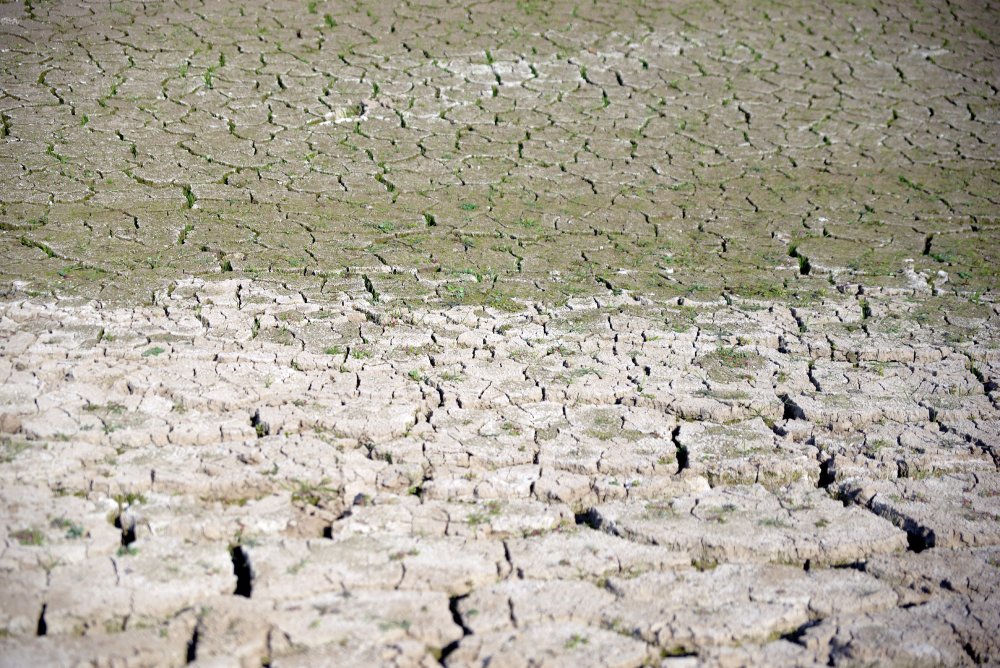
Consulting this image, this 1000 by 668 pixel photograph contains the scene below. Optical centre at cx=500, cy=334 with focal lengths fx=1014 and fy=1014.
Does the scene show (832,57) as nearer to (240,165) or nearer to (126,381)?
(240,165)

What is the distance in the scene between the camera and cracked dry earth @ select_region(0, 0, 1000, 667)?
2627 millimetres

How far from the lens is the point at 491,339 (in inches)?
159

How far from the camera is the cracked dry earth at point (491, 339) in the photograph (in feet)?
8.62

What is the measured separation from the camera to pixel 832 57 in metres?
7.43

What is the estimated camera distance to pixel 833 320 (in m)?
4.41

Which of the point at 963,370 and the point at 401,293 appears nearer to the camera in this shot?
the point at 963,370

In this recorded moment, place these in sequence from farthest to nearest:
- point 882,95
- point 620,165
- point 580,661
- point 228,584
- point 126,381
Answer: point 882,95, point 620,165, point 126,381, point 228,584, point 580,661

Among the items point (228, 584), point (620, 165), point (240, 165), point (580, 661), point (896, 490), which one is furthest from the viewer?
point (620, 165)

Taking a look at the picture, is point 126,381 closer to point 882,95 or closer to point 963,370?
point 963,370

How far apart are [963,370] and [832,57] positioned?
4.09 m

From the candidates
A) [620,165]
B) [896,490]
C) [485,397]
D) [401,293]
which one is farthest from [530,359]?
[620,165]

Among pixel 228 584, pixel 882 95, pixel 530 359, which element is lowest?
pixel 228 584

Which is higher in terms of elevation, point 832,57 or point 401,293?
point 832,57

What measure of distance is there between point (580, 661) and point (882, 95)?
18.8ft
